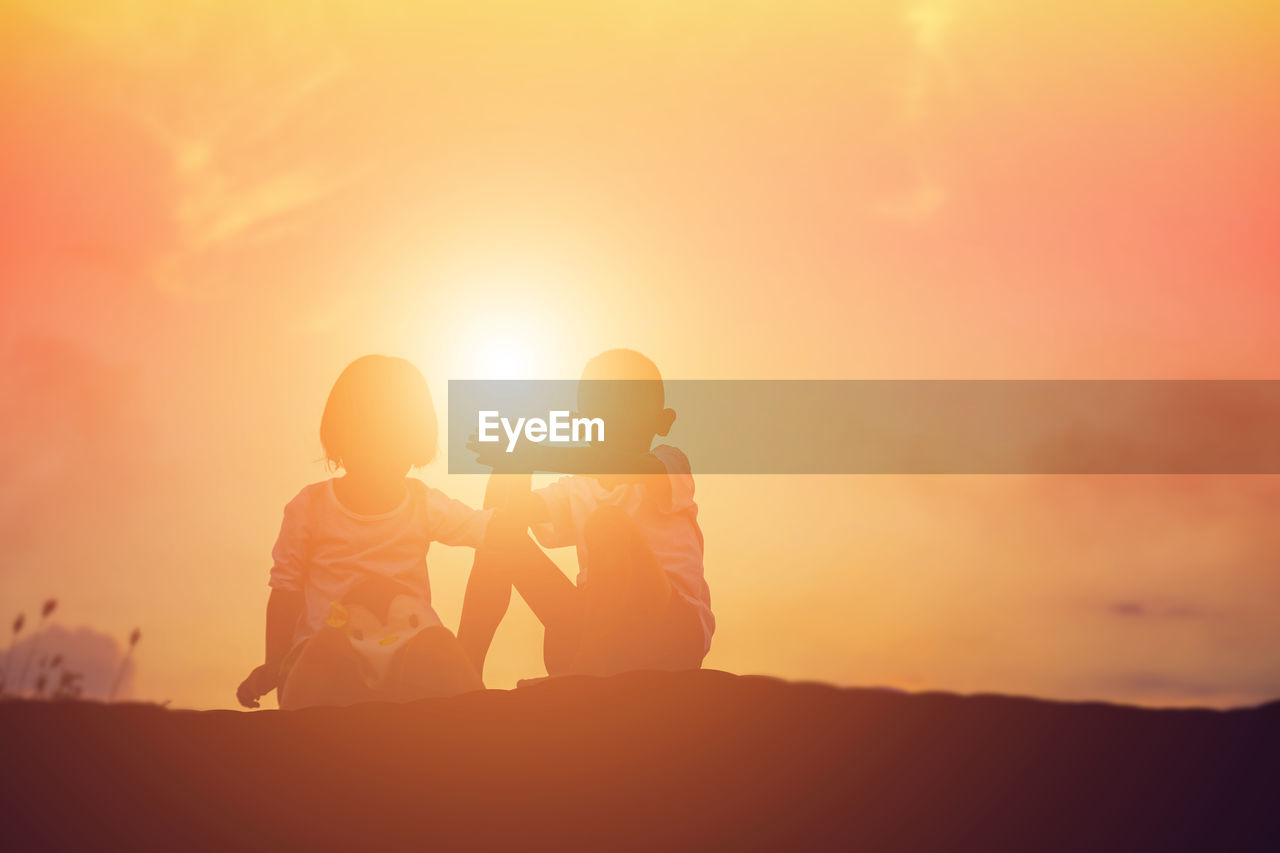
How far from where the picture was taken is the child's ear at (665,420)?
5574 mm

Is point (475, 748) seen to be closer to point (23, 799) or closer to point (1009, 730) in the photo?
point (23, 799)

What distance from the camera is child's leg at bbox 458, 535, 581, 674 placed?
18.1ft

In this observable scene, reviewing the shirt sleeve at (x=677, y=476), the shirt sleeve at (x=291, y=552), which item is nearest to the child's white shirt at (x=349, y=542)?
the shirt sleeve at (x=291, y=552)

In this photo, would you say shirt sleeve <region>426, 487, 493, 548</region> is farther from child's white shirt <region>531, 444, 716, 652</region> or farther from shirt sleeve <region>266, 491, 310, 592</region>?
shirt sleeve <region>266, 491, 310, 592</region>

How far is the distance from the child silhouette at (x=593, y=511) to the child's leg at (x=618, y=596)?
130 mm

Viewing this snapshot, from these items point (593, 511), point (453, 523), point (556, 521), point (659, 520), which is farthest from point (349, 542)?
point (659, 520)

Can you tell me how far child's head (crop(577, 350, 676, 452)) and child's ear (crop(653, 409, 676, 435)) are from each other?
31mm

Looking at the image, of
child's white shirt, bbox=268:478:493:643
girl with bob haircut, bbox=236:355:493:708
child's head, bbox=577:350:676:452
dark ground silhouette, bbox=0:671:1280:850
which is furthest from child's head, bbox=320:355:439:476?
dark ground silhouette, bbox=0:671:1280:850

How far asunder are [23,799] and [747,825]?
213 cm

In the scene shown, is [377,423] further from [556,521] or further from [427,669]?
[427,669]

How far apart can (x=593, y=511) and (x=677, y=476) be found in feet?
1.58

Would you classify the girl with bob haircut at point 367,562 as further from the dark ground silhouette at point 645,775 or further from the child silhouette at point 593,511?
the dark ground silhouette at point 645,775

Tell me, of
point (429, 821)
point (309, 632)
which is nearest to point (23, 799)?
point (429, 821)

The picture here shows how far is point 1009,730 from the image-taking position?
388 centimetres
